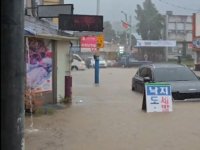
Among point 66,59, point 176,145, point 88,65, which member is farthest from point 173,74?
point 88,65

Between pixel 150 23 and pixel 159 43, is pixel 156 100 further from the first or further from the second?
pixel 150 23

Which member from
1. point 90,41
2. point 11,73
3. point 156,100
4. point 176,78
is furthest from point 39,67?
point 90,41

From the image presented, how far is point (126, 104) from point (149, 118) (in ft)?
14.1

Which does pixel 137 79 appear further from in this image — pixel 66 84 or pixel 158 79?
pixel 66 84

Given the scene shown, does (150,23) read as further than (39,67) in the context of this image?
Yes

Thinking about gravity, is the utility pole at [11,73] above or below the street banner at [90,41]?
below

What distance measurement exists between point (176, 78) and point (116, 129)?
25.0 ft

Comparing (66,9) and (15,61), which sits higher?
(66,9)

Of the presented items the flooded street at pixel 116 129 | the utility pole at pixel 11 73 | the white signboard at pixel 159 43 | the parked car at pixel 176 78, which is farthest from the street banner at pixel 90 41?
the white signboard at pixel 159 43

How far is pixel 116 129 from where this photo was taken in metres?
11.8

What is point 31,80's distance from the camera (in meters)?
15.5

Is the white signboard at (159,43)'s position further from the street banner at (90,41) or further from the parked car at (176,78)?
the parked car at (176,78)

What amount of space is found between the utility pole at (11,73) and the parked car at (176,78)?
1337 centimetres

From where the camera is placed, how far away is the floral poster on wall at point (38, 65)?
15375 millimetres
